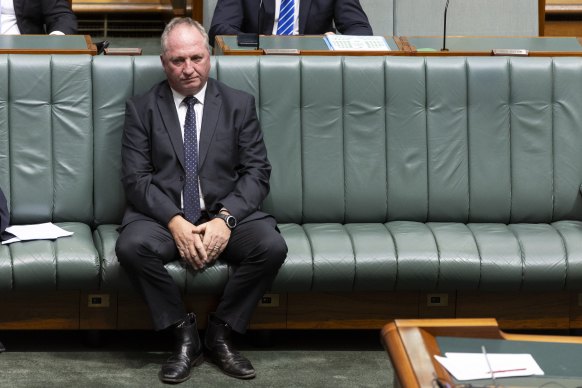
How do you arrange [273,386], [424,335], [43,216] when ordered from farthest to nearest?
[43,216] → [273,386] → [424,335]

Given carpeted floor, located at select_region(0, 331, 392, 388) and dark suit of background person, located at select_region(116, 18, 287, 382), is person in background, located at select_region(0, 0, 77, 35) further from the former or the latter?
carpeted floor, located at select_region(0, 331, 392, 388)

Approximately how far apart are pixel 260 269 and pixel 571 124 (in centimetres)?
131

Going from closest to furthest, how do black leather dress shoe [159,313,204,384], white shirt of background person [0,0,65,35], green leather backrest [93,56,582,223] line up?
1. black leather dress shoe [159,313,204,384]
2. green leather backrest [93,56,582,223]
3. white shirt of background person [0,0,65,35]

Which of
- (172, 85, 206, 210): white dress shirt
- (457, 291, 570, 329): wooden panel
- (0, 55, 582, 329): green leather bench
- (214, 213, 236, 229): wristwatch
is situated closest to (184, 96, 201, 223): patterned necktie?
(172, 85, 206, 210): white dress shirt

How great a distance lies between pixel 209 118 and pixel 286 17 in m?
1.38

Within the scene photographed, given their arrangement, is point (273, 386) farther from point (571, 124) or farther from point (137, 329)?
point (571, 124)

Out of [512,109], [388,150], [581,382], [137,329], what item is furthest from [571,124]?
[581,382]

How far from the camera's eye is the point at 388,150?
4156 mm

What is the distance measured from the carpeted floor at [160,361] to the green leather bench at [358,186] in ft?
0.29

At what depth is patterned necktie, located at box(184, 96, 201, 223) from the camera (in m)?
3.78

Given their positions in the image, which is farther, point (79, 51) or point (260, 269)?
point (79, 51)

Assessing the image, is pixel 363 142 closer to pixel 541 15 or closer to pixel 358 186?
pixel 358 186

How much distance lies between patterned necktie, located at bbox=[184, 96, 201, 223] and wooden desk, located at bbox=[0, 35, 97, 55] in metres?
0.53

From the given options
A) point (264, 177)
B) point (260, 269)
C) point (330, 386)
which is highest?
point (264, 177)
